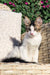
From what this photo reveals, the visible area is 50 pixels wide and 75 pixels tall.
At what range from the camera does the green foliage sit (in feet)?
10.9

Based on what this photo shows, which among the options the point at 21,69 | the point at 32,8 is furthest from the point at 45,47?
the point at 32,8

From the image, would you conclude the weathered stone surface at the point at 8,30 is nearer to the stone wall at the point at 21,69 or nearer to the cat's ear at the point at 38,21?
the cat's ear at the point at 38,21

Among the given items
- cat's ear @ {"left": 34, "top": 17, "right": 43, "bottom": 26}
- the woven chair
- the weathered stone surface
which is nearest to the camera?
cat's ear @ {"left": 34, "top": 17, "right": 43, "bottom": 26}

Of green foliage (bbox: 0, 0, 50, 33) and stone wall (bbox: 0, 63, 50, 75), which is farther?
green foliage (bbox: 0, 0, 50, 33)

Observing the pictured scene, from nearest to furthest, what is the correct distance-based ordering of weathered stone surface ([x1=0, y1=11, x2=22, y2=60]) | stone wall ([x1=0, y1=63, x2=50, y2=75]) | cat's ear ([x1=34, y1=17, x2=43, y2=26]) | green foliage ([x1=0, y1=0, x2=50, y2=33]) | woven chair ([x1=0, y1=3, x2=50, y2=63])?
stone wall ([x1=0, y1=63, x2=50, y2=75]), cat's ear ([x1=34, y1=17, x2=43, y2=26]), woven chair ([x1=0, y1=3, x2=50, y2=63]), weathered stone surface ([x1=0, y1=11, x2=22, y2=60]), green foliage ([x1=0, y1=0, x2=50, y2=33])

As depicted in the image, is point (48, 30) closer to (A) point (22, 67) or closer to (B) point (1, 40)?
(B) point (1, 40)

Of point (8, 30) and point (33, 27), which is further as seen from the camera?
point (8, 30)

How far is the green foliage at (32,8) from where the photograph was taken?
333 centimetres

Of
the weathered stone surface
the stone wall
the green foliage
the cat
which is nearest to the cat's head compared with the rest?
the cat

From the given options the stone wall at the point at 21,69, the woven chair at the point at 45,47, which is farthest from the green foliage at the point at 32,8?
the stone wall at the point at 21,69

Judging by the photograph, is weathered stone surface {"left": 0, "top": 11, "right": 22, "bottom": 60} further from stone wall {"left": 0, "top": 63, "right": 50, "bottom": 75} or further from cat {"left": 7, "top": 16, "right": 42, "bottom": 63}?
stone wall {"left": 0, "top": 63, "right": 50, "bottom": 75}

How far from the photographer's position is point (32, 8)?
11.2 ft

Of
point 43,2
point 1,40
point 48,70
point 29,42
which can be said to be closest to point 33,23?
point 29,42

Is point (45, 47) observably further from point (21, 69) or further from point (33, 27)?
point (21, 69)
